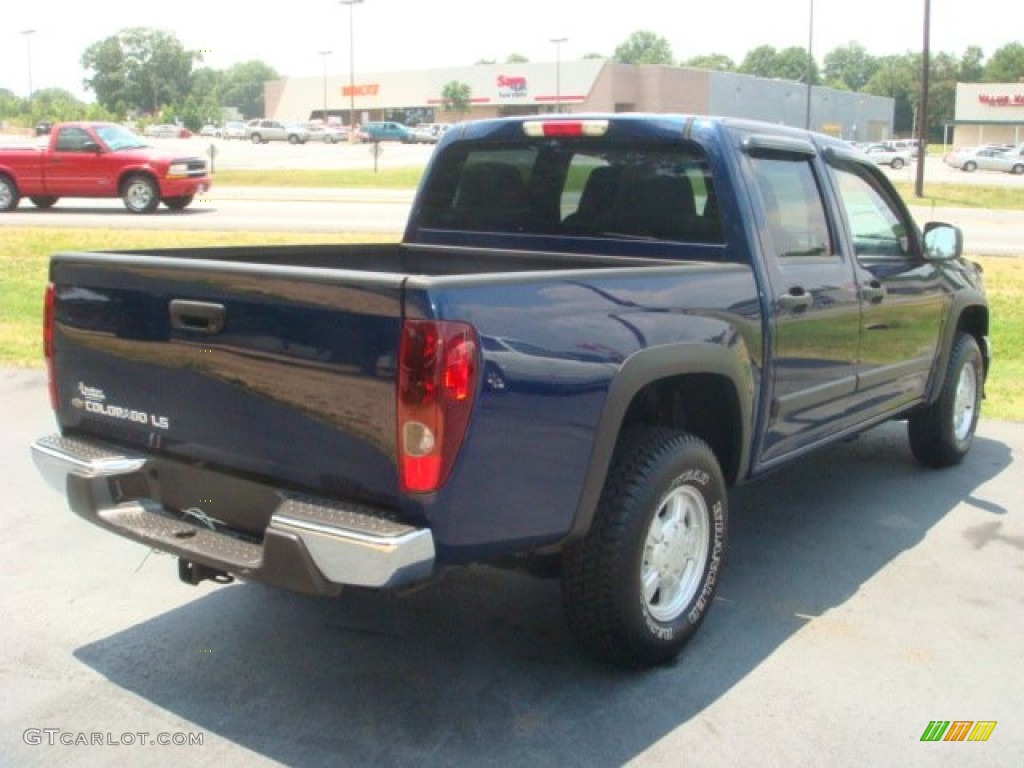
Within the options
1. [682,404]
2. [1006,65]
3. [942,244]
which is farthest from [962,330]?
[1006,65]

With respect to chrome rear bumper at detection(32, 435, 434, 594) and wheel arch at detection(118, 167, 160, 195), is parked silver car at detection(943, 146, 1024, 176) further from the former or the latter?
chrome rear bumper at detection(32, 435, 434, 594)

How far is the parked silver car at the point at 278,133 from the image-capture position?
80.6m

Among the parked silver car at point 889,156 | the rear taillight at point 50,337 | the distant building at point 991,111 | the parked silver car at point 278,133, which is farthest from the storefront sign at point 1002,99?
the rear taillight at point 50,337

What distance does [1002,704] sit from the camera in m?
3.94

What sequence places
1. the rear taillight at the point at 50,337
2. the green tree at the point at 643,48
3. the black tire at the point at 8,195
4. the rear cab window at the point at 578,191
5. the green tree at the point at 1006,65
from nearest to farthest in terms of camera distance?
the rear taillight at the point at 50,337 < the rear cab window at the point at 578,191 < the black tire at the point at 8,195 < the green tree at the point at 1006,65 < the green tree at the point at 643,48

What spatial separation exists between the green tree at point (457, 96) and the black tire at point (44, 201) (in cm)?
7689

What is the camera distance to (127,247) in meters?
15.4

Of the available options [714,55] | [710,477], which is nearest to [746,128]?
[710,477]

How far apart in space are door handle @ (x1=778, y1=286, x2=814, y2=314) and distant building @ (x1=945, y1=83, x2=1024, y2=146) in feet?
312

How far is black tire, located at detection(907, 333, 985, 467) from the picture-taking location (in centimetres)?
664

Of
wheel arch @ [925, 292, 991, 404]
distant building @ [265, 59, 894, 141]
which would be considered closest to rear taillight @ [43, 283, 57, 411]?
wheel arch @ [925, 292, 991, 404]

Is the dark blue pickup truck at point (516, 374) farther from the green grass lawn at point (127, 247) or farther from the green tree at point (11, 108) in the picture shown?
the green tree at point (11, 108)

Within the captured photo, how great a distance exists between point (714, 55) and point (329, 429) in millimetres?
167490

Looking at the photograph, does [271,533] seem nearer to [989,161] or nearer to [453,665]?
[453,665]
